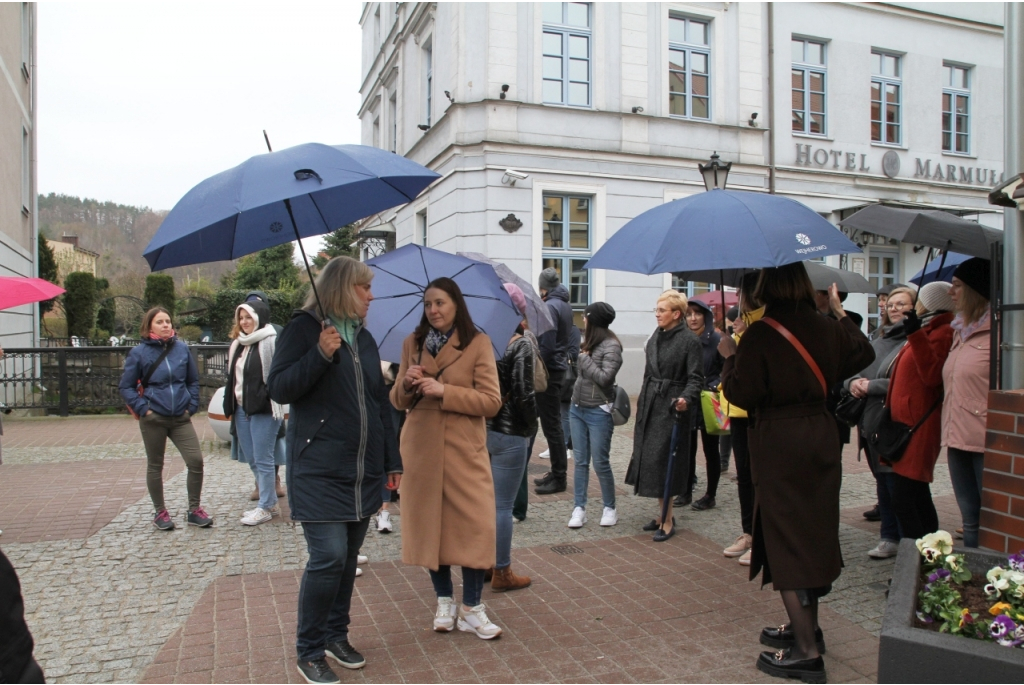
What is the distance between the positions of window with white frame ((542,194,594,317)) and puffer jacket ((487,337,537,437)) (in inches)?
455

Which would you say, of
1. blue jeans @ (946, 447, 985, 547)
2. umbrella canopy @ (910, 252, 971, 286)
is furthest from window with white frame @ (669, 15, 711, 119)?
blue jeans @ (946, 447, 985, 547)

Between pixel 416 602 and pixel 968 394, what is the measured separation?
11.2ft

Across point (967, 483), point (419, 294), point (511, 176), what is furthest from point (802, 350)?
point (511, 176)

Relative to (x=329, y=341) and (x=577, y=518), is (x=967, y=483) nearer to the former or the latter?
(x=577, y=518)

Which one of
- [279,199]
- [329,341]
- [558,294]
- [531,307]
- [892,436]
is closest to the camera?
[279,199]

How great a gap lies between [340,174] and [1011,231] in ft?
10.6

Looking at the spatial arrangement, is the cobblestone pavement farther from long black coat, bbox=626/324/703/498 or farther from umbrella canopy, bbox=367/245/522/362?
umbrella canopy, bbox=367/245/522/362

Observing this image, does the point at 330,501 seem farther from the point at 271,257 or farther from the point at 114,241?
the point at 114,241

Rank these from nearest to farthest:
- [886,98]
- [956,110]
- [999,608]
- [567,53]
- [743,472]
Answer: [999,608] → [743,472] → [567,53] → [886,98] → [956,110]

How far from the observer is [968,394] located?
428 centimetres

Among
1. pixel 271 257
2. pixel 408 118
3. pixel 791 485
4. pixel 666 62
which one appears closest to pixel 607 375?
pixel 791 485

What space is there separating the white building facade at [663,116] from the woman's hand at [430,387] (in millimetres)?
11571

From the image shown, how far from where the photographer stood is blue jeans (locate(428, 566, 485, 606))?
4039 mm

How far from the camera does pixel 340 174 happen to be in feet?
10.8
